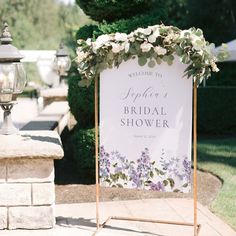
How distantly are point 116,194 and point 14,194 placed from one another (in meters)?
1.89

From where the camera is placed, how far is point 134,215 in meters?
5.68

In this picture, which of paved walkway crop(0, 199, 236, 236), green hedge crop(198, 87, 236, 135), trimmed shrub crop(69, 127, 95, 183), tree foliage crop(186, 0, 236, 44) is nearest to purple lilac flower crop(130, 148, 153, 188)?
paved walkway crop(0, 199, 236, 236)

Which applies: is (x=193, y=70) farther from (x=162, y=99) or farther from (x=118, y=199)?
(x=118, y=199)

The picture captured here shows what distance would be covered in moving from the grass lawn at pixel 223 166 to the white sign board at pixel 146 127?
1037mm

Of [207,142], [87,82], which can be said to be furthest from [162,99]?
[207,142]

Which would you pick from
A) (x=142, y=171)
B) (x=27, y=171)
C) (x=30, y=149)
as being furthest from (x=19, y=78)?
(x=142, y=171)

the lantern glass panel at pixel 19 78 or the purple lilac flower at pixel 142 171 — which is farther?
the lantern glass panel at pixel 19 78

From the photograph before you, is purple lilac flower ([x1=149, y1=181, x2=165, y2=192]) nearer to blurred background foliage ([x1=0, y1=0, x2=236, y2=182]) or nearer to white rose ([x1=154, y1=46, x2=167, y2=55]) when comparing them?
white rose ([x1=154, y1=46, x2=167, y2=55])

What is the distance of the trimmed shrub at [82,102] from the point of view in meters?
7.10

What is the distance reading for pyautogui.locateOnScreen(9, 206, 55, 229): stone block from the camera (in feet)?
16.6

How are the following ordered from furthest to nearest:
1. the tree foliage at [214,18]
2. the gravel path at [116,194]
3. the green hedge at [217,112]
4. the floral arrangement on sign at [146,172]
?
1. the tree foliage at [214,18]
2. the green hedge at [217,112]
3. the gravel path at [116,194]
4. the floral arrangement on sign at [146,172]

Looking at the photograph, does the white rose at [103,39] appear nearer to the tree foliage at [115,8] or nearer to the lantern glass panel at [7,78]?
the lantern glass panel at [7,78]

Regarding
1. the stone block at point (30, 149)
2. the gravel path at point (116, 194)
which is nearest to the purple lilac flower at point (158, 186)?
the stone block at point (30, 149)

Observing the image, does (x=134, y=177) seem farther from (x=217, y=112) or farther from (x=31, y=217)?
(x=217, y=112)
